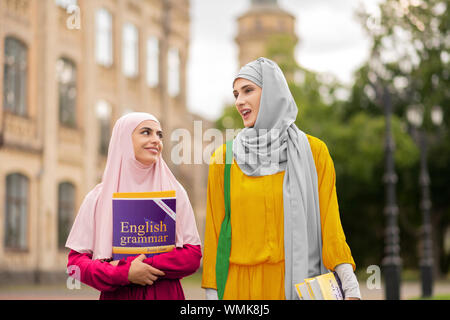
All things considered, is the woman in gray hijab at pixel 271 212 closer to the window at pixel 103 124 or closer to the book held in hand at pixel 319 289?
the book held in hand at pixel 319 289

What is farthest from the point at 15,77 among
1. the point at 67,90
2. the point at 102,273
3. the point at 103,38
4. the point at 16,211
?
the point at 102,273

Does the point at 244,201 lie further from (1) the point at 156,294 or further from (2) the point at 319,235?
(1) the point at 156,294

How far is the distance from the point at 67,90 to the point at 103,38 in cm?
369

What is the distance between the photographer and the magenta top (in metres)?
3.68

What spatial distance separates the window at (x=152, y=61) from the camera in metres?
32.5

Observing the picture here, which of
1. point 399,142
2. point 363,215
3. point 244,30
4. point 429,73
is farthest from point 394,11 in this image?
point 244,30

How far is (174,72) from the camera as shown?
35.0 m

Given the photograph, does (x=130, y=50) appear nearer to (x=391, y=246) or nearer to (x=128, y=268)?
(x=391, y=246)

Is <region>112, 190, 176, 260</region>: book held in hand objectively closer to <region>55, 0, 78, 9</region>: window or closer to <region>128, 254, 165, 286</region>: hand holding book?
<region>128, 254, 165, 286</region>: hand holding book

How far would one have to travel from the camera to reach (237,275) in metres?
3.56

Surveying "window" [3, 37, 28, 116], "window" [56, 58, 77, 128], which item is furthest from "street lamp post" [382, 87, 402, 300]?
"window" [56, 58, 77, 128]

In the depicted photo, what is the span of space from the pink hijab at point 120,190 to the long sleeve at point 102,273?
0.24ft

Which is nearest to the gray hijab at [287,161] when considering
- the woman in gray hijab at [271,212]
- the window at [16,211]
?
the woman in gray hijab at [271,212]
